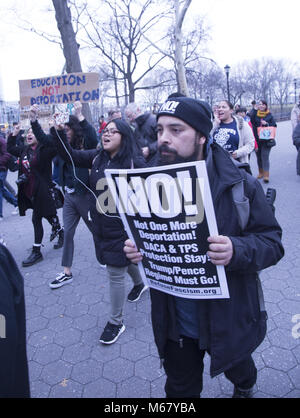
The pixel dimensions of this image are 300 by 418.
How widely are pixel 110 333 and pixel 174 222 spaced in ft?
6.66

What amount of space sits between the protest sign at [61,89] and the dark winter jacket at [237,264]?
3.43m

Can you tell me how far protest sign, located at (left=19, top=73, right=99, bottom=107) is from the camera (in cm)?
455

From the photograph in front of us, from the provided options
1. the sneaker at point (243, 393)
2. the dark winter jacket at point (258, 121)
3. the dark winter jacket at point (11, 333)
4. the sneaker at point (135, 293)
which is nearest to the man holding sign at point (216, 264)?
the sneaker at point (243, 393)

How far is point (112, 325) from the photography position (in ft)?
10.2

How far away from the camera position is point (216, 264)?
1.40 m

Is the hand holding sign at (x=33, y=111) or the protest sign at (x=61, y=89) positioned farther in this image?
the protest sign at (x=61, y=89)

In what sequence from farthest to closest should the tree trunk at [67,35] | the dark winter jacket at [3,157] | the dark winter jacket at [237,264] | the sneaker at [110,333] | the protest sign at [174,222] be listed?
1. the tree trunk at [67,35]
2. the dark winter jacket at [3,157]
3. the sneaker at [110,333]
4. the dark winter jacket at [237,264]
5. the protest sign at [174,222]

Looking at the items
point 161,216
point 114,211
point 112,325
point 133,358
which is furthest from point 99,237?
point 161,216

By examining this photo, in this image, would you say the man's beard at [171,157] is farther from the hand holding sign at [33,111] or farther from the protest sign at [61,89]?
the protest sign at [61,89]

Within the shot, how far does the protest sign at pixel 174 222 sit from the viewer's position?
132 cm

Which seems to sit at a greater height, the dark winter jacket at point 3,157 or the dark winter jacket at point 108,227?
the dark winter jacket at point 3,157

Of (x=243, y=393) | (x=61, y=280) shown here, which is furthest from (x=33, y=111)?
(x=243, y=393)

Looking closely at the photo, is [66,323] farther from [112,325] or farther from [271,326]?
[271,326]

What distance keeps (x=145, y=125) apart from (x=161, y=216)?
4558 mm
